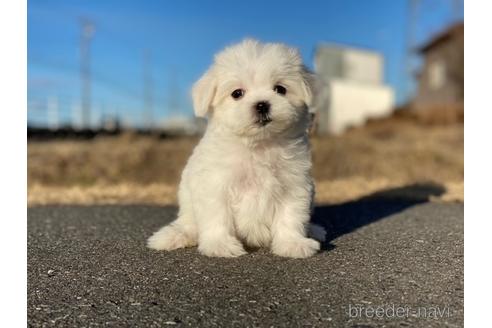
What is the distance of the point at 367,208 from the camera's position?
5.78 meters

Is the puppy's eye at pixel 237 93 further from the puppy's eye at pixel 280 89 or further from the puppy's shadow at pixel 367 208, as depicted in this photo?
the puppy's shadow at pixel 367 208

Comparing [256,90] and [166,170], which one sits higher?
[256,90]

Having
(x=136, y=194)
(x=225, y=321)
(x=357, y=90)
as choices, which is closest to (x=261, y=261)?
(x=225, y=321)

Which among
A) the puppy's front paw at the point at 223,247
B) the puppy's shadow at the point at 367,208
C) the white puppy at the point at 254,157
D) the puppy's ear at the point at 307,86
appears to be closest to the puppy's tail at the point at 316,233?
the puppy's shadow at the point at 367,208

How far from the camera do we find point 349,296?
245cm

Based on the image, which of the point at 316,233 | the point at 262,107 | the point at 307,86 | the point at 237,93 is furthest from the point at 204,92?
the point at 316,233

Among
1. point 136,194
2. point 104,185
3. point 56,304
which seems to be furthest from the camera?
point 104,185

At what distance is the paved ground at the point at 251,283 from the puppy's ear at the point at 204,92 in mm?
1056

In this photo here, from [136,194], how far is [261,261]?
14.4ft

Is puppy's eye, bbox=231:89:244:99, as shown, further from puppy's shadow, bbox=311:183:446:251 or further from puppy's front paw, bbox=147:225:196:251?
puppy's shadow, bbox=311:183:446:251

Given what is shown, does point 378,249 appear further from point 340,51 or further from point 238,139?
point 340,51

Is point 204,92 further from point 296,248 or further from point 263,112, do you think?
point 296,248

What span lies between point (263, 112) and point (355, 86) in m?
24.7

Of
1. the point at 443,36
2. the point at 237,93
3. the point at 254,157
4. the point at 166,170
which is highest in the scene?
the point at 443,36
